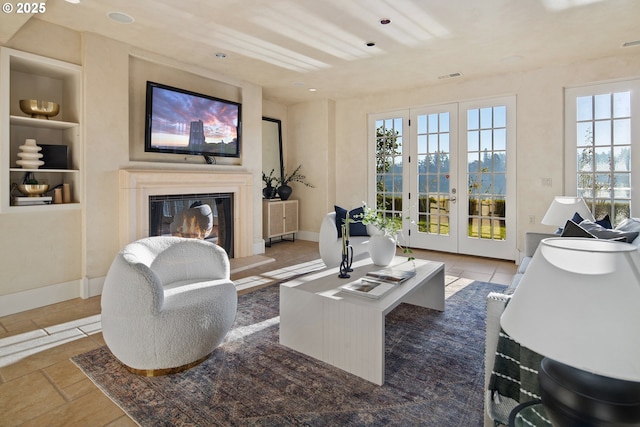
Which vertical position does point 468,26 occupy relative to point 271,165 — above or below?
above

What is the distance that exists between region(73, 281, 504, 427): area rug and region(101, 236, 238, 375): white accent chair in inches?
6.2

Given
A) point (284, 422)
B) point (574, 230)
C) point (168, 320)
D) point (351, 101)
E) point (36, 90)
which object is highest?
point (351, 101)

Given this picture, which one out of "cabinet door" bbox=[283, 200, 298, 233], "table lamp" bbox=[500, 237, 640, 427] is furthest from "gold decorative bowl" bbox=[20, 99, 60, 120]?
"table lamp" bbox=[500, 237, 640, 427]

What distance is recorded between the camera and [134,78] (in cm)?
425

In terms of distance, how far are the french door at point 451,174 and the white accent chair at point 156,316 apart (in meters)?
3.59

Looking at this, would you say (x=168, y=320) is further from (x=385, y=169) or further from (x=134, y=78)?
(x=385, y=169)

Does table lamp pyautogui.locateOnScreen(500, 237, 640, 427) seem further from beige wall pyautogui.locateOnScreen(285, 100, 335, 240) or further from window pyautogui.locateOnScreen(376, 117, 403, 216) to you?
beige wall pyautogui.locateOnScreen(285, 100, 335, 240)

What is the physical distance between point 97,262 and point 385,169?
14.9 feet

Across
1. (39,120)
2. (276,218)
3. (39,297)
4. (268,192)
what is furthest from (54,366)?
(268,192)

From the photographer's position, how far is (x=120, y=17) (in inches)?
131

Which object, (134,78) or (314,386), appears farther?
(134,78)

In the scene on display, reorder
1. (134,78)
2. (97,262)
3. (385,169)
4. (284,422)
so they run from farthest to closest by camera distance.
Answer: (385,169)
(134,78)
(97,262)
(284,422)

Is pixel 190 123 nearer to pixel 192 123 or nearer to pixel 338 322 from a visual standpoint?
pixel 192 123

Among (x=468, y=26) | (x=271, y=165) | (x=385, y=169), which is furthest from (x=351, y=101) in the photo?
(x=468, y=26)
